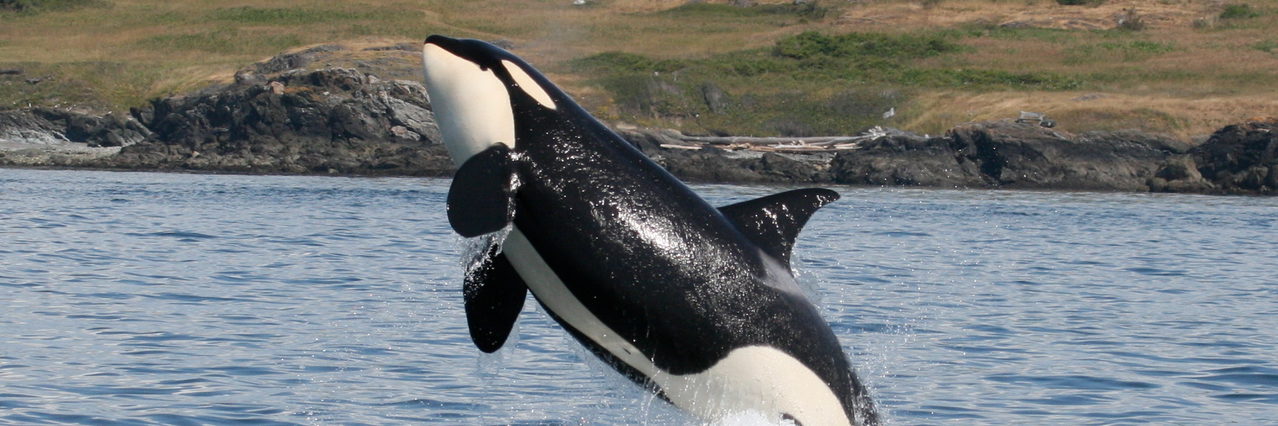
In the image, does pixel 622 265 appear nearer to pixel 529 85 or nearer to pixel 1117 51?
pixel 529 85

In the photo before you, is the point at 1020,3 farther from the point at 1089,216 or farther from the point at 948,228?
the point at 948,228

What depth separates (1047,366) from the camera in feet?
36.7

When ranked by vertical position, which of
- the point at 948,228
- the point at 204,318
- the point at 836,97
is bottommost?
the point at 836,97

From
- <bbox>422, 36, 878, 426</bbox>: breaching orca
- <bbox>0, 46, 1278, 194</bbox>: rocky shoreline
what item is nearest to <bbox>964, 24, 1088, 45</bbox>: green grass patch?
<bbox>0, 46, 1278, 194</bbox>: rocky shoreline

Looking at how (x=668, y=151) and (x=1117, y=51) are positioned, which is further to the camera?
(x=1117, y=51)

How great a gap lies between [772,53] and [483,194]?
55.5m

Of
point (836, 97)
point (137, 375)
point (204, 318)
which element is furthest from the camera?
point (836, 97)

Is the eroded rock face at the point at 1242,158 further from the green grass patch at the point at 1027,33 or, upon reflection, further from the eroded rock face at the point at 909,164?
the green grass patch at the point at 1027,33

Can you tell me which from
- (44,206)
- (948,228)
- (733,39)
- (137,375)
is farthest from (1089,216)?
(733,39)

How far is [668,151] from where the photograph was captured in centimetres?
4772

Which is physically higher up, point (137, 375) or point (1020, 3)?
point (137, 375)

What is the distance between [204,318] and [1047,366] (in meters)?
6.82

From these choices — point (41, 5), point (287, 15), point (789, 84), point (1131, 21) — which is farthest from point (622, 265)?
point (41, 5)

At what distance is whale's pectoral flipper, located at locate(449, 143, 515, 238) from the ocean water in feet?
3.18
